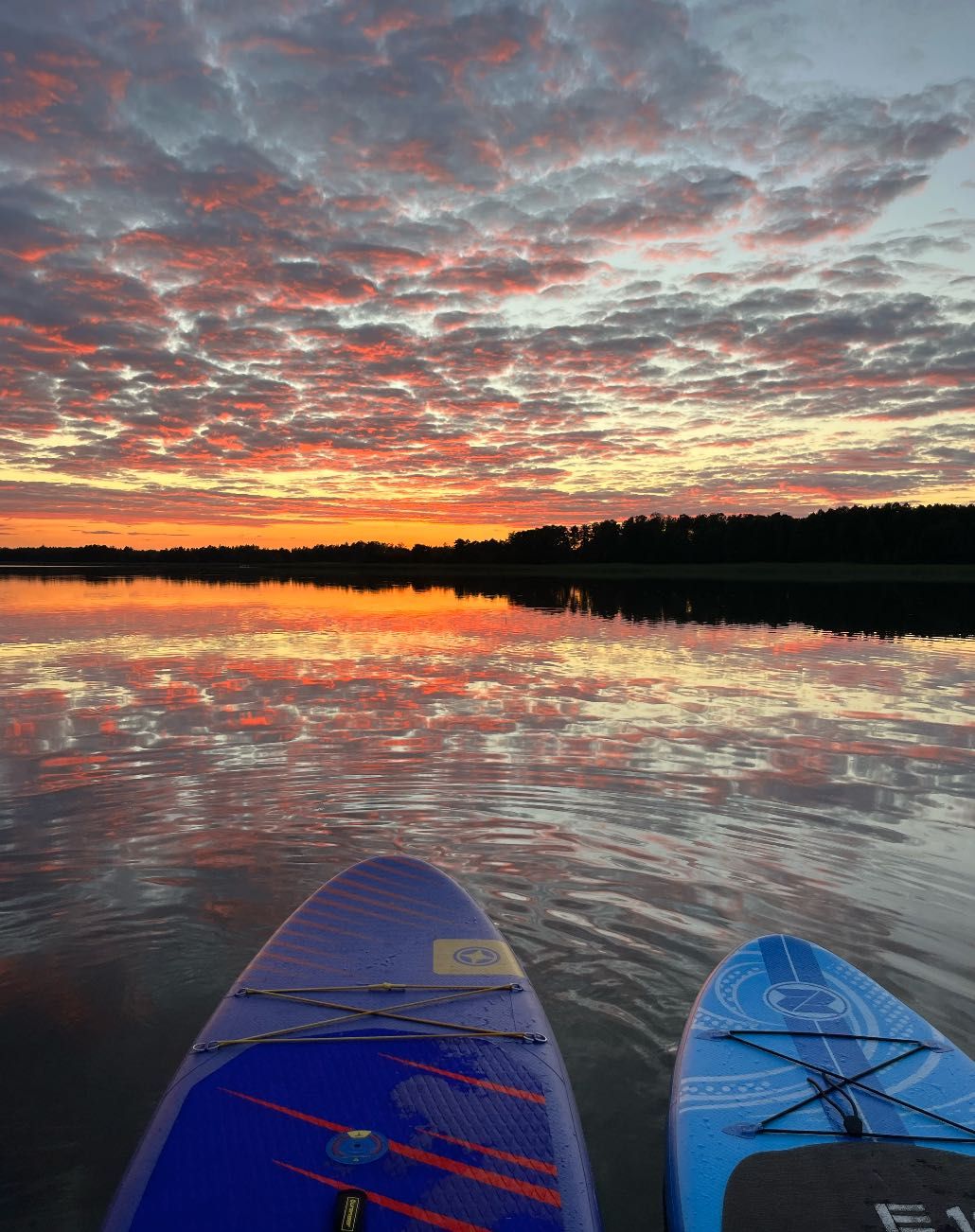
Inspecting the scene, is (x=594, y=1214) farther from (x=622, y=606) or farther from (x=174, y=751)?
(x=622, y=606)

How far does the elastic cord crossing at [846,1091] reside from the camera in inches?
144

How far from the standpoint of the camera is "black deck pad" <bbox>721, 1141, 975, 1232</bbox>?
3.21 m

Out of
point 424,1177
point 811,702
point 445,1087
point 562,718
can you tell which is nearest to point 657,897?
point 445,1087

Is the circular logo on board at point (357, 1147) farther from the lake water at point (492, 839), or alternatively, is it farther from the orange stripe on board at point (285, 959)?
the orange stripe on board at point (285, 959)

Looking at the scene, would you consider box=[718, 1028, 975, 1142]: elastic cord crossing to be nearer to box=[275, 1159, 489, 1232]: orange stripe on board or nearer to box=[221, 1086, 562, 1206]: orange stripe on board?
box=[221, 1086, 562, 1206]: orange stripe on board

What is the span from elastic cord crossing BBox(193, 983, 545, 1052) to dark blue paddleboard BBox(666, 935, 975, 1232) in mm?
994

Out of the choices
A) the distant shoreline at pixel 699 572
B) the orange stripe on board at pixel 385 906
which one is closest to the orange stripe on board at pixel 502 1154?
the orange stripe on board at pixel 385 906

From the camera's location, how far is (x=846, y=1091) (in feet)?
13.0

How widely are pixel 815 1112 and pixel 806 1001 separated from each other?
952 millimetres

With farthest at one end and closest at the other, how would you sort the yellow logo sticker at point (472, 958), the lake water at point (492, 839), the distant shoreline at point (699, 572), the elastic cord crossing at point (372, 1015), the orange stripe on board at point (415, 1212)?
→ 1. the distant shoreline at point (699, 572)
2. the yellow logo sticker at point (472, 958)
3. the lake water at point (492, 839)
4. the elastic cord crossing at point (372, 1015)
5. the orange stripe on board at point (415, 1212)

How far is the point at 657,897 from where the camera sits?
6.73 metres

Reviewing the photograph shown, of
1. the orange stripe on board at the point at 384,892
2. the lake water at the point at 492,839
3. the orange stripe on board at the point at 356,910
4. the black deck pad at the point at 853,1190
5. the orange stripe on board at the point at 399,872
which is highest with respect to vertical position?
the orange stripe on board at the point at 399,872

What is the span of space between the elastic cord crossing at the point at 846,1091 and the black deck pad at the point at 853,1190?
0.07 m

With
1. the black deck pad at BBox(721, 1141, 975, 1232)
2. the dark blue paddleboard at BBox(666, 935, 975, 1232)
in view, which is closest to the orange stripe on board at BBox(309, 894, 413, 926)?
the dark blue paddleboard at BBox(666, 935, 975, 1232)
